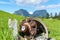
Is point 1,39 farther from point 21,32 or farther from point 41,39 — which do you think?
point 41,39

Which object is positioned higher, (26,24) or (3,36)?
(26,24)

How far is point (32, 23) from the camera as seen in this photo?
9.07 metres

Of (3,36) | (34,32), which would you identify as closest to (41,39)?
(34,32)

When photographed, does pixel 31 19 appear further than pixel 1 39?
No

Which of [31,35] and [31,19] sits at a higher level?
[31,19]

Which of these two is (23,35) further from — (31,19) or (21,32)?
(31,19)

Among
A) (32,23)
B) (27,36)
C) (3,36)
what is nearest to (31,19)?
(32,23)

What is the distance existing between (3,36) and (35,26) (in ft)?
5.99

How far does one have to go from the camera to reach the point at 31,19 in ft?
30.1

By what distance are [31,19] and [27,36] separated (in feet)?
2.59

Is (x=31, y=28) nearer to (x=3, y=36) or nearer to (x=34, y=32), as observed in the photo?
(x=34, y=32)

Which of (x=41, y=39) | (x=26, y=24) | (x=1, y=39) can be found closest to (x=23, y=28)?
(x=26, y=24)

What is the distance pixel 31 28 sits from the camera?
8.95 meters

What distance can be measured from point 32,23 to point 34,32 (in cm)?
41
